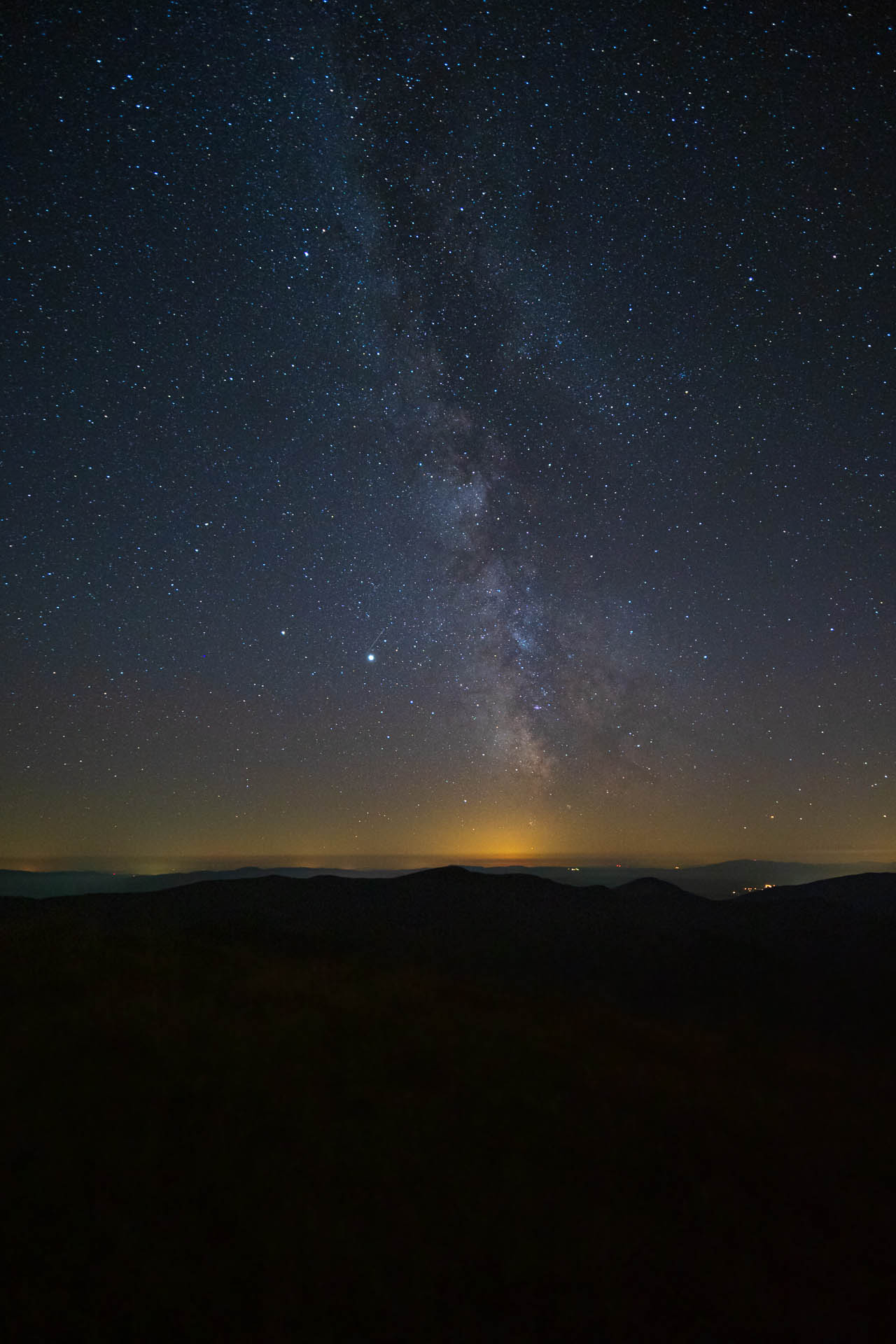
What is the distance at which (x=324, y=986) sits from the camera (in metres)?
14.1

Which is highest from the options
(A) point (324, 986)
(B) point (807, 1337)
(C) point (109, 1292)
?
(A) point (324, 986)

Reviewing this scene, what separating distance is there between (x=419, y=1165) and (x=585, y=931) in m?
15.0

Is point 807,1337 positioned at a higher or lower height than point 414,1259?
lower

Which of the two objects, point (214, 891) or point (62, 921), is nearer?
point (62, 921)

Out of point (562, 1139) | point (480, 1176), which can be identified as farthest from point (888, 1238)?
point (480, 1176)

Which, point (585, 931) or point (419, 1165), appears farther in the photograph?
point (585, 931)

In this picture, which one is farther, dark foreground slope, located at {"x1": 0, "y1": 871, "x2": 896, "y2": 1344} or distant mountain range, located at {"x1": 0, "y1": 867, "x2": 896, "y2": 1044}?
distant mountain range, located at {"x1": 0, "y1": 867, "x2": 896, "y2": 1044}

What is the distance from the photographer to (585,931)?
72.4 ft

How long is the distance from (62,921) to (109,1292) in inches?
685

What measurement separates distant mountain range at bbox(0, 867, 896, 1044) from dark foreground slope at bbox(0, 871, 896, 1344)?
217cm

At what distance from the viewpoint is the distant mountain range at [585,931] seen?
16719 millimetres

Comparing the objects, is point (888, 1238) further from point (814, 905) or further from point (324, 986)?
point (814, 905)

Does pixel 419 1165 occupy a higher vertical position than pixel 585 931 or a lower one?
lower

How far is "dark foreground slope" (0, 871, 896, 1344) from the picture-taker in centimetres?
644
